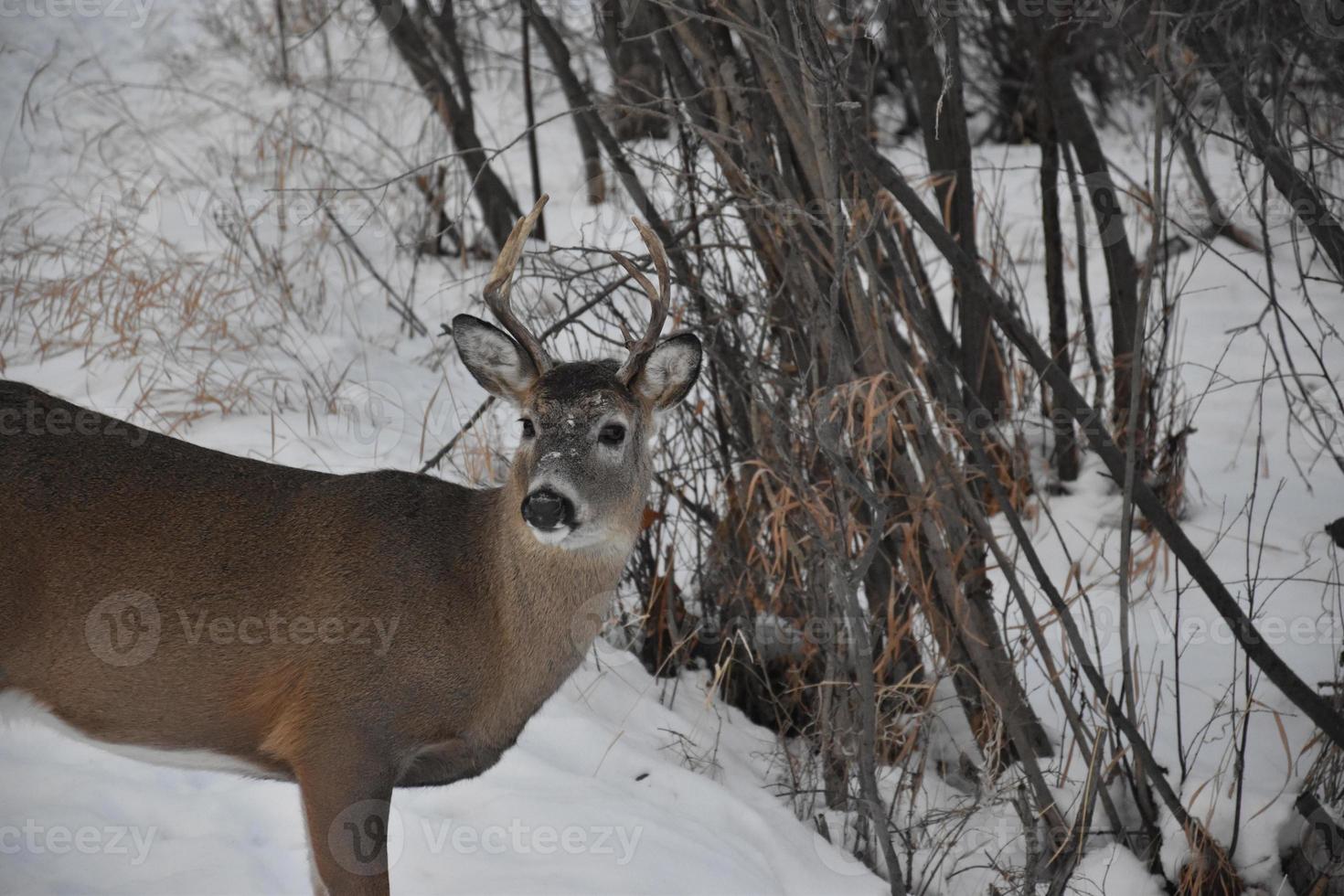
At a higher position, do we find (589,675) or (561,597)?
(561,597)

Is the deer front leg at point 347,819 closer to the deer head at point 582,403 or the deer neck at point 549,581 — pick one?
the deer neck at point 549,581

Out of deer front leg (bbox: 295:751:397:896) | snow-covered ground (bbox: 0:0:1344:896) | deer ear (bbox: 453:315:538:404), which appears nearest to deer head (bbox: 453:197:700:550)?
deer ear (bbox: 453:315:538:404)

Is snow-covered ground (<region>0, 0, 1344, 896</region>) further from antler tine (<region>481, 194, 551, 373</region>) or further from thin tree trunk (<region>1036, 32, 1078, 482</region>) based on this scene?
antler tine (<region>481, 194, 551, 373</region>)

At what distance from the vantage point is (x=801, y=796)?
15.6ft

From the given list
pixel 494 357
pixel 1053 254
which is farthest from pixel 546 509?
pixel 1053 254

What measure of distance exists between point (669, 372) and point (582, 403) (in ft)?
0.99

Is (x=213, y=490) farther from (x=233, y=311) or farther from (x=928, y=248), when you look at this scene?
(x=928, y=248)

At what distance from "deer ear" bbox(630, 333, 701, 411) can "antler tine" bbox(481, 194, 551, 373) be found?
0.28 meters

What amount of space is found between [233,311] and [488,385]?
335 centimetres

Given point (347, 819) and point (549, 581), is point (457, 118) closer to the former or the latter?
point (549, 581)

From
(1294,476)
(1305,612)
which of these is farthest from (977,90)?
(1305,612)

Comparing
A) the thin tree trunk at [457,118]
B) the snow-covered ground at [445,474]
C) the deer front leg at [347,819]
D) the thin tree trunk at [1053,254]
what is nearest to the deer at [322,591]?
the deer front leg at [347,819]

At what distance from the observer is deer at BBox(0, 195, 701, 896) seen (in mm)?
3314

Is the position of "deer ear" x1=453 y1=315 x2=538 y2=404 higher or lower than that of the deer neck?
higher
